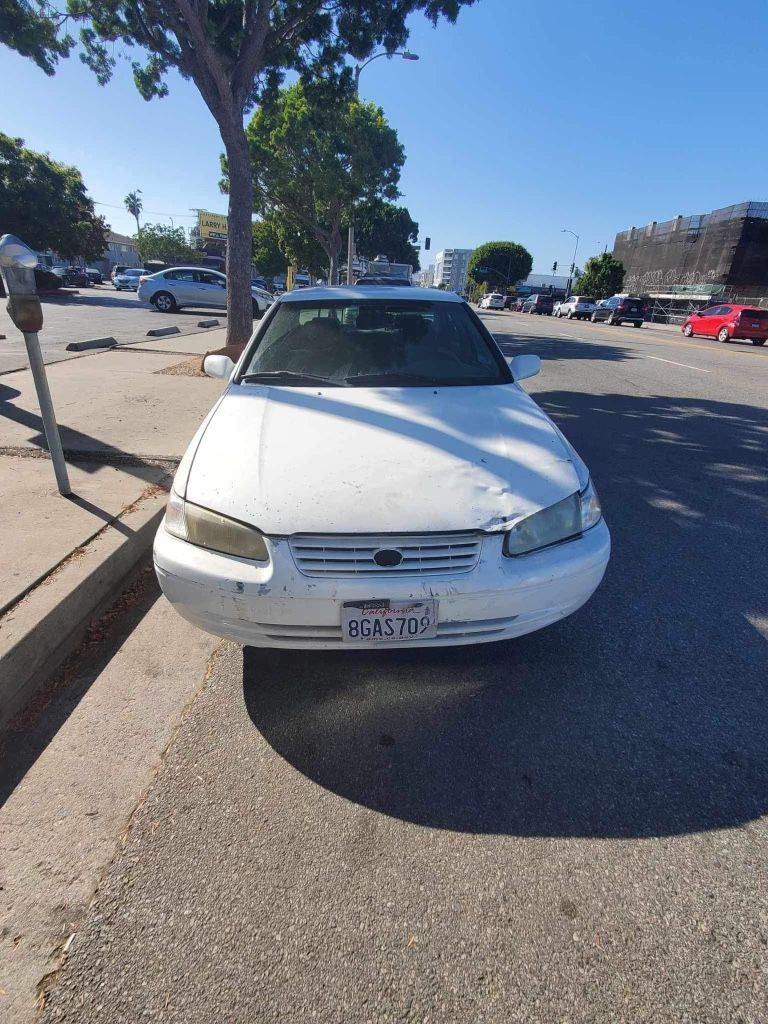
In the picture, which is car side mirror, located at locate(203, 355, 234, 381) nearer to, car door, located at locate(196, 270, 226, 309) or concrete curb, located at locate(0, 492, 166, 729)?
concrete curb, located at locate(0, 492, 166, 729)

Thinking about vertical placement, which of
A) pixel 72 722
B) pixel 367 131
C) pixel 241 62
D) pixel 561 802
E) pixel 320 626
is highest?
pixel 367 131

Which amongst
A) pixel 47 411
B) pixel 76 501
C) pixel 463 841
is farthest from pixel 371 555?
pixel 47 411

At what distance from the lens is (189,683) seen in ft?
7.84

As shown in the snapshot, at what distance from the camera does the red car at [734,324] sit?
21047 millimetres

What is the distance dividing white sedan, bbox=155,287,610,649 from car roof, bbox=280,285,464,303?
1342mm

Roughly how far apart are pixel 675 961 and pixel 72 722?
2.14 m

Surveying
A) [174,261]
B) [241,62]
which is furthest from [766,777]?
[174,261]

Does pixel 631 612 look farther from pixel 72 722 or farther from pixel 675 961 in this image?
pixel 72 722

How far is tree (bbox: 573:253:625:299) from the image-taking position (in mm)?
60656

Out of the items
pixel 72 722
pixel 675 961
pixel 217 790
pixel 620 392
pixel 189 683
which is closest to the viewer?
pixel 675 961

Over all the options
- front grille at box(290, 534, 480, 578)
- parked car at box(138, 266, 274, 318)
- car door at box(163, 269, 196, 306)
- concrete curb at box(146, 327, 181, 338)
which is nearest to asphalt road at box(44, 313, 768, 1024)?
front grille at box(290, 534, 480, 578)

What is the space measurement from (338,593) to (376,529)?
0.85ft

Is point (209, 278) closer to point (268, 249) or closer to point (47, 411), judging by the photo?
point (47, 411)

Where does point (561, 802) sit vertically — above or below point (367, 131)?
below
